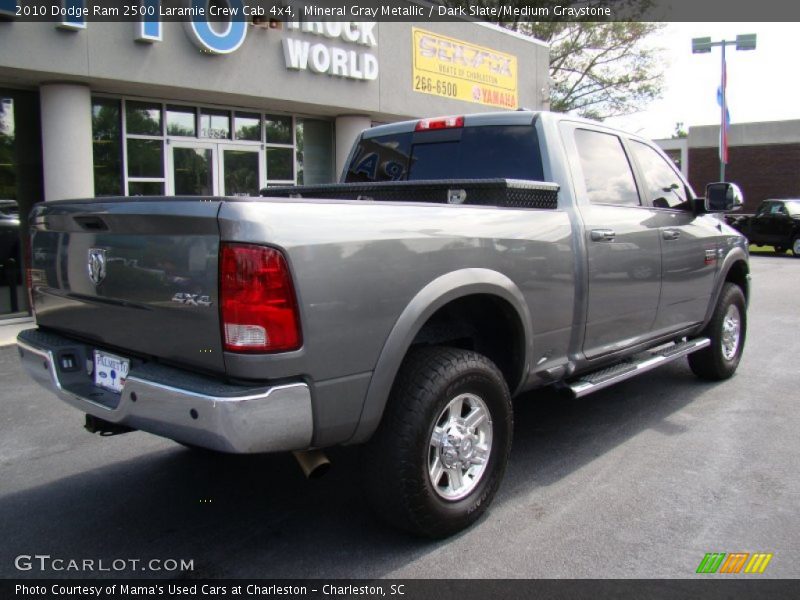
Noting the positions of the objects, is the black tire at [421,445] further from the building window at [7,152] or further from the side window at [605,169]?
the building window at [7,152]

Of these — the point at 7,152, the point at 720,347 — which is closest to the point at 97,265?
the point at 720,347

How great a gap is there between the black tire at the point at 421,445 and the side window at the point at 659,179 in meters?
2.45

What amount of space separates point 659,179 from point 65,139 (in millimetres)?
7603

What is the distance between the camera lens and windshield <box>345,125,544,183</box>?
434cm

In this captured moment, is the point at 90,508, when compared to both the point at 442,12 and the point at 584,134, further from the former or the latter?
the point at 442,12

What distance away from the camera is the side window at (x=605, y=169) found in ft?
14.6

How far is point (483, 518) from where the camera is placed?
3512 millimetres

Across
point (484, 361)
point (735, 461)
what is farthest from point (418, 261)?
point (735, 461)

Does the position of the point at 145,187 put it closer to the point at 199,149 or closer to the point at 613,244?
the point at 199,149

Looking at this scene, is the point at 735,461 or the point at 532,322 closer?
the point at 532,322

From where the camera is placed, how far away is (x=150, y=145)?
11.1 metres

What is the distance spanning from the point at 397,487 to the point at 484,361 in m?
0.74

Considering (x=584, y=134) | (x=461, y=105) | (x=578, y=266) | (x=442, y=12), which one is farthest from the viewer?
(x=461, y=105)

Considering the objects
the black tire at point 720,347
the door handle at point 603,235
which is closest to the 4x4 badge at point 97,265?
the door handle at point 603,235
